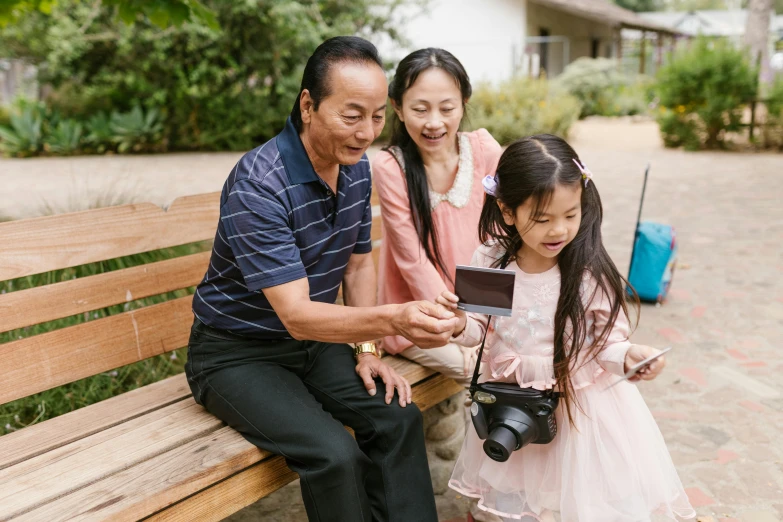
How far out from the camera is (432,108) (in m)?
2.75

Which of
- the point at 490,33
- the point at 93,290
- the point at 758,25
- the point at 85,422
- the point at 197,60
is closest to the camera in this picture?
the point at 85,422

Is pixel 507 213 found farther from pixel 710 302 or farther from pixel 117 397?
pixel 710 302

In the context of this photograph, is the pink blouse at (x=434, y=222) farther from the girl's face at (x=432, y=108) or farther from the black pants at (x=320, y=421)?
the black pants at (x=320, y=421)

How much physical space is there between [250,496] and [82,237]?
3.92 feet

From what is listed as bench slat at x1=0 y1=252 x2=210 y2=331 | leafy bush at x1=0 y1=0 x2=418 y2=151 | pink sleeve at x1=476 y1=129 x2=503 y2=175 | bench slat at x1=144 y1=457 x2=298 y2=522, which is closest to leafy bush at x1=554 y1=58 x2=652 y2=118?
leafy bush at x1=0 y1=0 x2=418 y2=151

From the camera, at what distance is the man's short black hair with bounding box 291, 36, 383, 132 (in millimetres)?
2168

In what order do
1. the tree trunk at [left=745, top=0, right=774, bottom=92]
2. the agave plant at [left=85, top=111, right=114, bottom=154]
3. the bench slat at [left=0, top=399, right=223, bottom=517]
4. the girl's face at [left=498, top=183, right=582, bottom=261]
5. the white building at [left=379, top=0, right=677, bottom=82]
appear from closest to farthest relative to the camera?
the bench slat at [left=0, top=399, right=223, bottom=517]
the girl's face at [left=498, top=183, right=582, bottom=261]
the agave plant at [left=85, top=111, right=114, bottom=154]
the tree trunk at [left=745, top=0, right=774, bottom=92]
the white building at [left=379, top=0, right=677, bottom=82]

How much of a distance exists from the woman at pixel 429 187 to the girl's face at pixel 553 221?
2.12 feet

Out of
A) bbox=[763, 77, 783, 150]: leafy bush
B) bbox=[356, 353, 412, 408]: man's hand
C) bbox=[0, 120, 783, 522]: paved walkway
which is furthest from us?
bbox=[763, 77, 783, 150]: leafy bush

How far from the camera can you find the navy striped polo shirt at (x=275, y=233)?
2.16 metres

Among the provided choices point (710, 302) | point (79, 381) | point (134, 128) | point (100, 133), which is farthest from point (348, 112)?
point (100, 133)

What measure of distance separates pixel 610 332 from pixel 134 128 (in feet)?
43.5

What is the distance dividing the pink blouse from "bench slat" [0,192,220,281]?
0.82 metres

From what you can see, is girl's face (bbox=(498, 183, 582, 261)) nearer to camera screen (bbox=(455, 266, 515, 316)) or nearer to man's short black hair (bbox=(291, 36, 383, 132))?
camera screen (bbox=(455, 266, 515, 316))
